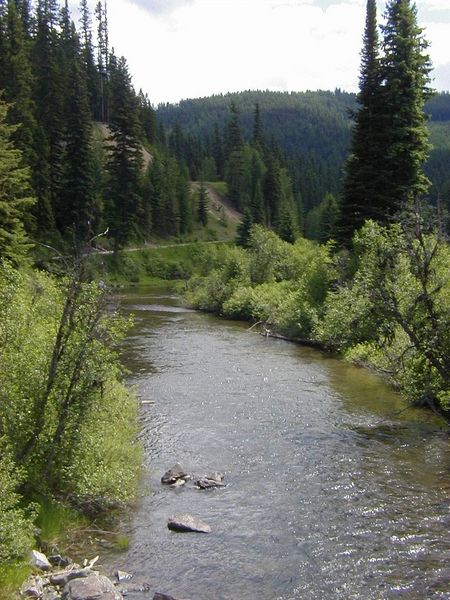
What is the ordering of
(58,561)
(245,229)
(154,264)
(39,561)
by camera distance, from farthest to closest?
(154,264) → (245,229) → (58,561) → (39,561)

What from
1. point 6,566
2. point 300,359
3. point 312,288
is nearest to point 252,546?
point 6,566

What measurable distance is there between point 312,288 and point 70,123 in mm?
47025

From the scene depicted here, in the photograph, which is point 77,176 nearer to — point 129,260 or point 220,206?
point 129,260

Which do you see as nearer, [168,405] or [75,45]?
[168,405]

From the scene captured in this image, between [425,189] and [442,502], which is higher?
[425,189]

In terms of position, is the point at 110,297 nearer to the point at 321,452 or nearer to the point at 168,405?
the point at 321,452

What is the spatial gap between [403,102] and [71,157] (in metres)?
47.1

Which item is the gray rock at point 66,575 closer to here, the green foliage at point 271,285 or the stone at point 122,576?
the stone at point 122,576

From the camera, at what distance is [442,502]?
16.4 meters

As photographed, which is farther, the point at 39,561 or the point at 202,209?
the point at 202,209

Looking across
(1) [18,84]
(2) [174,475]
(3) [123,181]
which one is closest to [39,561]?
(2) [174,475]

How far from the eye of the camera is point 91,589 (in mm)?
11602

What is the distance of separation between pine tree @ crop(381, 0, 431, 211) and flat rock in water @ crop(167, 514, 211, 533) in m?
32.4

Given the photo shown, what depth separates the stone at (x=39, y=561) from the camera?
1242cm
